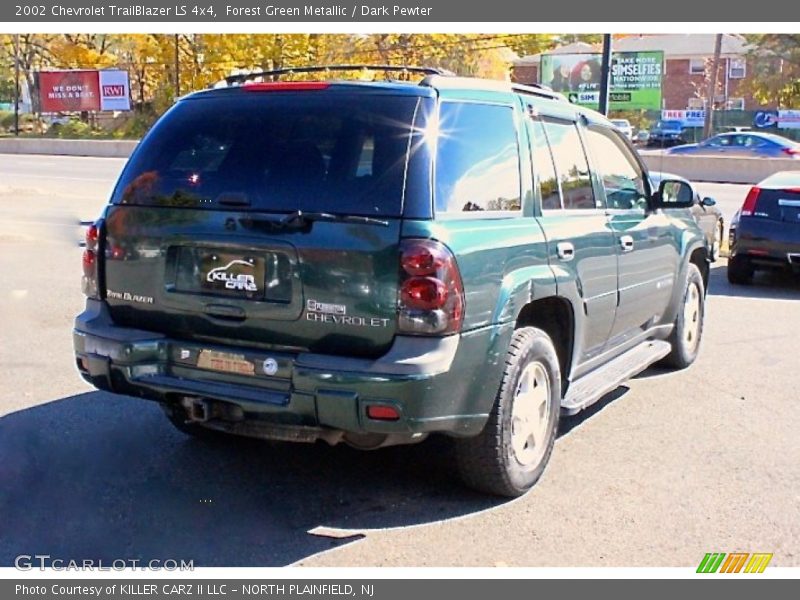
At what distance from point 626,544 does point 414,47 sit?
46434mm

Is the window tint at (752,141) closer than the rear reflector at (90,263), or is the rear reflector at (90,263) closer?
the rear reflector at (90,263)

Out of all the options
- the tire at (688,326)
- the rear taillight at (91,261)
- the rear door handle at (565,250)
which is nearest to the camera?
the rear taillight at (91,261)

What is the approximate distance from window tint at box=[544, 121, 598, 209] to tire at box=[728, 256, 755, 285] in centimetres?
621

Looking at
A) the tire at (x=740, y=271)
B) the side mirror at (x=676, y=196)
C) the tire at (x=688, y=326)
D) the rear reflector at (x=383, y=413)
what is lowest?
the tire at (x=740, y=271)

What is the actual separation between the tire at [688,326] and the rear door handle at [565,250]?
7.25 ft

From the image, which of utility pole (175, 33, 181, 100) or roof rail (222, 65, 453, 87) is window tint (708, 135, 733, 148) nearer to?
utility pole (175, 33, 181, 100)

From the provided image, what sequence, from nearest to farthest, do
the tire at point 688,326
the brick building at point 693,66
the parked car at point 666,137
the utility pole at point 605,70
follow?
the tire at point 688,326 < the utility pole at point 605,70 < the parked car at point 666,137 < the brick building at point 693,66

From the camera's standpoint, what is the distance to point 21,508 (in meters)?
4.13

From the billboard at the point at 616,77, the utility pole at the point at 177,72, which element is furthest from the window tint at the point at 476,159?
the billboard at the point at 616,77

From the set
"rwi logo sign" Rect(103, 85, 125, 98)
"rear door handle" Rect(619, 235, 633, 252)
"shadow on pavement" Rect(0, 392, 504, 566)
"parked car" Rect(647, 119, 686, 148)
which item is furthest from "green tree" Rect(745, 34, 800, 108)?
"shadow on pavement" Rect(0, 392, 504, 566)

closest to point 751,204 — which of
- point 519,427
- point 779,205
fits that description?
point 779,205

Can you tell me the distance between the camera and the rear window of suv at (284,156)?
3.83 meters

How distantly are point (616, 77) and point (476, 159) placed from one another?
51.9 metres

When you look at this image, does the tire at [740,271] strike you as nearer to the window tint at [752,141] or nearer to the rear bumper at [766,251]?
the rear bumper at [766,251]
